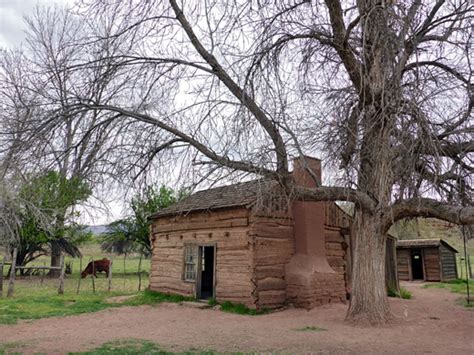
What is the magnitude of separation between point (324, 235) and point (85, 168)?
9152mm

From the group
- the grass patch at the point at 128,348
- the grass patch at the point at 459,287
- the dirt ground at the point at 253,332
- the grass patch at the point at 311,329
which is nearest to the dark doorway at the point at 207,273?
the dirt ground at the point at 253,332

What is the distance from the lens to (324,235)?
14.1 metres

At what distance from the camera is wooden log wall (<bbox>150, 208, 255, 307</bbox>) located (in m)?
12.6

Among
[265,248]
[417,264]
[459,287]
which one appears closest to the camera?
[265,248]

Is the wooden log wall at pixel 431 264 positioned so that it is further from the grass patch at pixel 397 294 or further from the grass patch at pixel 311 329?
the grass patch at pixel 311 329

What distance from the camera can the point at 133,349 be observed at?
23.3 feet

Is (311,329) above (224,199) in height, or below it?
below

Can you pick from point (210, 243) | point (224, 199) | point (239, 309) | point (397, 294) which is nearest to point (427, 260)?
point (397, 294)

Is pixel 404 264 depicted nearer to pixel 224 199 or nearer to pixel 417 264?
pixel 417 264

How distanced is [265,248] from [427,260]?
55.6 ft

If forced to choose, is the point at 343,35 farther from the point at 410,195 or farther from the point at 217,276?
the point at 217,276

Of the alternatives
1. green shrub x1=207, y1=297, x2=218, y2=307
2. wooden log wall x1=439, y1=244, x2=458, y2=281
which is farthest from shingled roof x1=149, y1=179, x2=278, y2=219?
wooden log wall x1=439, y1=244, x2=458, y2=281

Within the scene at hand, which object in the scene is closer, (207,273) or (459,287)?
(207,273)

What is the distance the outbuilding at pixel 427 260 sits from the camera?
80.3ft
